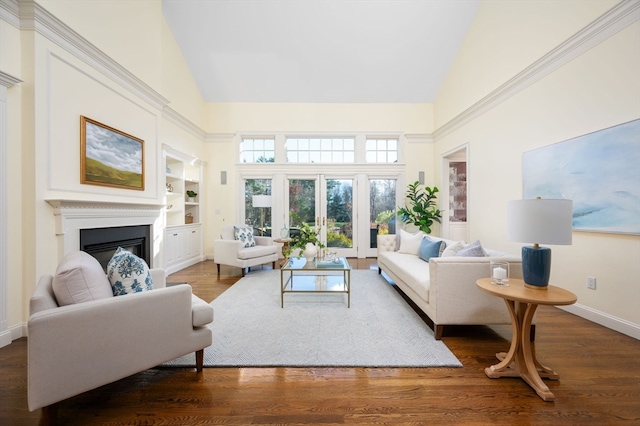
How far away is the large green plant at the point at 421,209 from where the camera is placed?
575cm

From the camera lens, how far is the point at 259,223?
6.29 meters

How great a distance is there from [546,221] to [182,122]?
580cm

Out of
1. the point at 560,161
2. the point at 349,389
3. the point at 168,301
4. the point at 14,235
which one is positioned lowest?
the point at 349,389

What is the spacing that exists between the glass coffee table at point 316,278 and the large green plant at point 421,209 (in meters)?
2.81

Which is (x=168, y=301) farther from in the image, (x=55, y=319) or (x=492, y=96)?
(x=492, y=96)

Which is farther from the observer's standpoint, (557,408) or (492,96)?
(492,96)

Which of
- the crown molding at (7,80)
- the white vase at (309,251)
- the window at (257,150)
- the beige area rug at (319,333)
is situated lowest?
the beige area rug at (319,333)

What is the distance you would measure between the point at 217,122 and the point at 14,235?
456 centimetres

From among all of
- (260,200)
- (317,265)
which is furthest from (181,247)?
(317,265)

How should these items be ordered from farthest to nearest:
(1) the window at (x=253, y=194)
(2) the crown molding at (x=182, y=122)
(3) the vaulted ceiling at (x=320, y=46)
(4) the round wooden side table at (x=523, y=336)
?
(1) the window at (x=253, y=194) < (2) the crown molding at (x=182, y=122) < (3) the vaulted ceiling at (x=320, y=46) < (4) the round wooden side table at (x=523, y=336)

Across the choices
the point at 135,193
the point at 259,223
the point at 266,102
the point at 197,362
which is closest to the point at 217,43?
the point at 266,102

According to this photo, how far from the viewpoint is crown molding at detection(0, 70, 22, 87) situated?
2.15m

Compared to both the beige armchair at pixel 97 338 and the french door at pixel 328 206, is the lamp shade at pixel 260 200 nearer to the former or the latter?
the french door at pixel 328 206

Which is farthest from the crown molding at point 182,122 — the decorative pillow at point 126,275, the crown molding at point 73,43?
the decorative pillow at point 126,275
